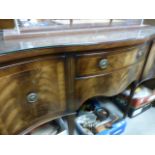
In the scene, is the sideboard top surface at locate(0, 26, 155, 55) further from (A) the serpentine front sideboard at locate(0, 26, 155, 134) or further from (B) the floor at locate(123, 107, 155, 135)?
(B) the floor at locate(123, 107, 155, 135)

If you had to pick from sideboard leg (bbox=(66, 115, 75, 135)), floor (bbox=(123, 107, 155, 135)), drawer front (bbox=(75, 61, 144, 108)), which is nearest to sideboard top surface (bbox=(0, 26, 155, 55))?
drawer front (bbox=(75, 61, 144, 108))

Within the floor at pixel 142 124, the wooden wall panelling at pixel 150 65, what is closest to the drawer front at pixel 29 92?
the wooden wall panelling at pixel 150 65

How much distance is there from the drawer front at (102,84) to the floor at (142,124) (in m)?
0.58

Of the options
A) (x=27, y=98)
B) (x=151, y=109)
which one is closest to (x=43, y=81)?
(x=27, y=98)

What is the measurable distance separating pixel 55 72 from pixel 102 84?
→ 0.29 meters

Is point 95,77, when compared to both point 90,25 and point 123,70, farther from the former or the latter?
point 90,25

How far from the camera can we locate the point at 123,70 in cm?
74

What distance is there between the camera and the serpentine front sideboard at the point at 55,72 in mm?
464

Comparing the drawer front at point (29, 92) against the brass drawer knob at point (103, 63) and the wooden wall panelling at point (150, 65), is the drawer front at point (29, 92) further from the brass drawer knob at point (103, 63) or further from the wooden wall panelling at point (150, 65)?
the wooden wall panelling at point (150, 65)

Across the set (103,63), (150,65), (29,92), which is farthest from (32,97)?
(150,65)

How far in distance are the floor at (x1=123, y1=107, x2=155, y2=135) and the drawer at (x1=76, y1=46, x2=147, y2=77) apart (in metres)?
0.73

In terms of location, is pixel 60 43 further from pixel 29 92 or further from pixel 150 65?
pixel 150 65

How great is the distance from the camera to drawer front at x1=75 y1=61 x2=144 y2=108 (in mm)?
663
